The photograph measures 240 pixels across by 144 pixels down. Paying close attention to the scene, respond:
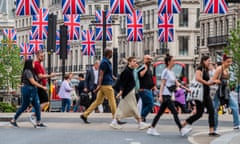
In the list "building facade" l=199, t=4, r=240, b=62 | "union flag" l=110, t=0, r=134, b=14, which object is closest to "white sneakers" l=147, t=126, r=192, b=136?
"union flag" l=110, t=0, r=134, b=14

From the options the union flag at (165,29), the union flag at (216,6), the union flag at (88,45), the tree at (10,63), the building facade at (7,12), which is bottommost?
the tree at (10,63)

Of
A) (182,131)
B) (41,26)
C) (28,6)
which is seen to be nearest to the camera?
(182,131)

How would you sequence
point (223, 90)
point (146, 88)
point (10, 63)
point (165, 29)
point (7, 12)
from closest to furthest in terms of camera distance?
point (223, 90), point (146, 88), point (165, 29), point (10, 63), point (7, 12)

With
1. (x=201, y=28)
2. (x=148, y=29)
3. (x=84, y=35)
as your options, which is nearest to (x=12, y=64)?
(x=148, y=29)

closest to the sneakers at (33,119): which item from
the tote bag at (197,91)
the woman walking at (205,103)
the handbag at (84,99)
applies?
the woman walking at (205,103)

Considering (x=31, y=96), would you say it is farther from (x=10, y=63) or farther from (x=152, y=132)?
(x=10, y=63)

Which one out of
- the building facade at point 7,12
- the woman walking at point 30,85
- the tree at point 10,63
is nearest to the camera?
the woman walking at point 30,85

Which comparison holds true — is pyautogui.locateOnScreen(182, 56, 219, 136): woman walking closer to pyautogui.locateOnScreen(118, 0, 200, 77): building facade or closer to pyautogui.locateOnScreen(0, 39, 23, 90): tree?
pyautogui.locateOnScreen(118, 0, 200, 77): building facade

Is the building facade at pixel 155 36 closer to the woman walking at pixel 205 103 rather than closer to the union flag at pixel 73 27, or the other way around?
the union flag at pixel 73 27

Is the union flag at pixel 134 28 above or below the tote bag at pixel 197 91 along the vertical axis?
above

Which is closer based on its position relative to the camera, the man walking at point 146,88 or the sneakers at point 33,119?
the sneakers at point 33,119

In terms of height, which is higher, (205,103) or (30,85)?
(30,85)

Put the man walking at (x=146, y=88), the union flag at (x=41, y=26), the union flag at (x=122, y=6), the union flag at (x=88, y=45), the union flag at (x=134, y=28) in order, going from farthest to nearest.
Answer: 1. the union flag at (x=88, y=45)
2. the union flag at (x=134, y=28)
3. the union flag at (x=41, y=26)
4. the union flag at (x=122, y=6)
5. the man walking at (x=146, y=88)

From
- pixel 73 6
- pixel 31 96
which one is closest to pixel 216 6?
pixel 73 6
